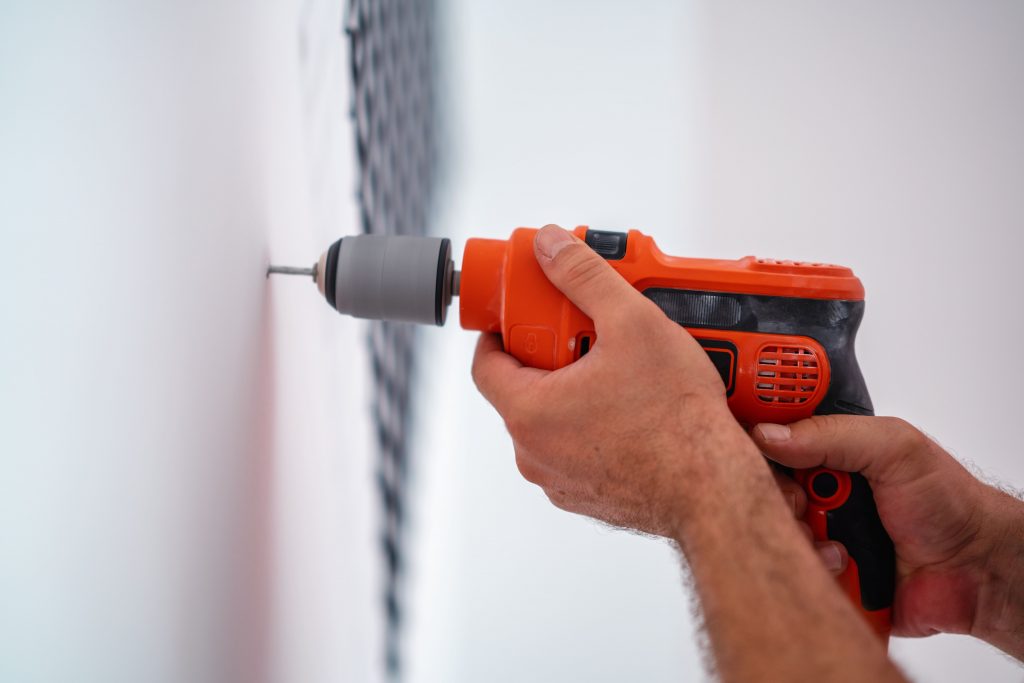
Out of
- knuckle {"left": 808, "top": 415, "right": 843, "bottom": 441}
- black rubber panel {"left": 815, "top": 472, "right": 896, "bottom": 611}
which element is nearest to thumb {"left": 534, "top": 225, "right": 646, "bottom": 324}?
knuckle {"left": 808, "top": 415, "right": 843, "bottom": 441}

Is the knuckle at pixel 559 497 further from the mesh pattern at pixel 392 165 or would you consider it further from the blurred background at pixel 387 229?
the mesh pattern at pixel 392 165

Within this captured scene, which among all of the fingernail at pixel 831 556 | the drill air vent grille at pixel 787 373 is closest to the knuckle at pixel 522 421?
the drill air vent grille at pixel 787 373

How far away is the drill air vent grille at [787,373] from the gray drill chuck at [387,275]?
32 centimetres

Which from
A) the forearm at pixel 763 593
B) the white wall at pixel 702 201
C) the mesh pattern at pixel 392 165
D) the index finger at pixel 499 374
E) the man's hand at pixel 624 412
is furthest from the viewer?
the white wall at pixel 702 201

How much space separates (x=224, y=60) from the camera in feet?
1.77

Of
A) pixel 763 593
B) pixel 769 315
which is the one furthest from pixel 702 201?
pixel 763 593

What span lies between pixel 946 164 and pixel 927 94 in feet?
0.43

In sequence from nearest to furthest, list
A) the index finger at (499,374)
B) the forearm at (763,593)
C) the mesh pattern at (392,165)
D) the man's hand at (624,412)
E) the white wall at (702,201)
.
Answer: the forearm at (763,593), the man's hand at (624,412), the index finger at (499,374), the mesh pattern at (392,165), the white wall at (702,201)

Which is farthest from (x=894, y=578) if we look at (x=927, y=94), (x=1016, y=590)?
(x=927, y=94)

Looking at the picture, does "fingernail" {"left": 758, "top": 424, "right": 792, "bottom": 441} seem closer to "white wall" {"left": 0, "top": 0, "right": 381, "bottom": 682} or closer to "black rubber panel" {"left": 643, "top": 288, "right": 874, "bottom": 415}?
"black rubber panel" {"left": 643, "top": 288, "right": 874, "bottom": 415}

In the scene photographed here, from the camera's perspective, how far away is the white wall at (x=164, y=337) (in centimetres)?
35

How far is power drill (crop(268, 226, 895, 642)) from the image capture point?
22.7 inches

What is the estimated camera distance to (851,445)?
59 cm

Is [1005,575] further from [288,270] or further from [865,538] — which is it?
[288,270]
